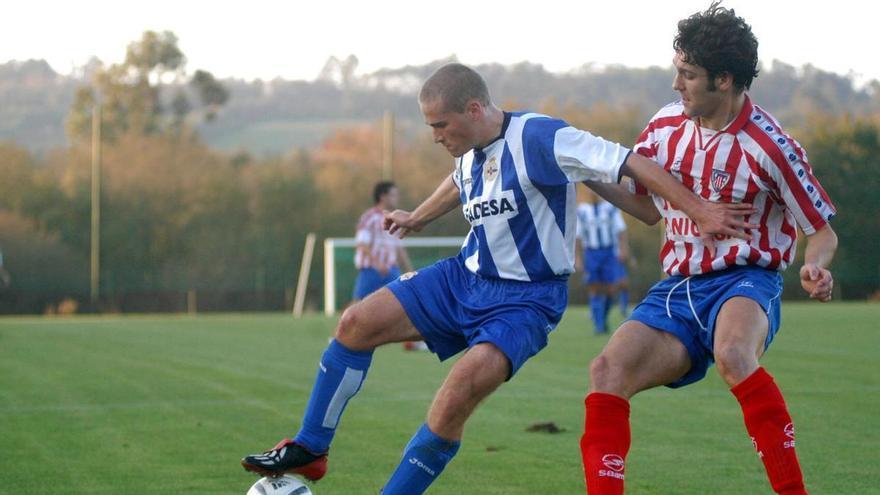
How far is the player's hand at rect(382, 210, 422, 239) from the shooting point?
6125mm

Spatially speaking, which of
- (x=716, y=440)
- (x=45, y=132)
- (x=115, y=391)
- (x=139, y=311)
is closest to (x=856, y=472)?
(x=716, y=440)

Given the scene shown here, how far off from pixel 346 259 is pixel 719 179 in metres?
29.4

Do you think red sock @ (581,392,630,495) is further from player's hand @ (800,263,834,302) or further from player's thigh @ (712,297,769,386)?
player's hand @ (800,263,834,302)

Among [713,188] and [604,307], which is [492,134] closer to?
[713,188]

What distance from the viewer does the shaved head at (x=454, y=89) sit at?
212 inches

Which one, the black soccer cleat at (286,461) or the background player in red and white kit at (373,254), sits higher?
the black soccer cleat at (286,461)

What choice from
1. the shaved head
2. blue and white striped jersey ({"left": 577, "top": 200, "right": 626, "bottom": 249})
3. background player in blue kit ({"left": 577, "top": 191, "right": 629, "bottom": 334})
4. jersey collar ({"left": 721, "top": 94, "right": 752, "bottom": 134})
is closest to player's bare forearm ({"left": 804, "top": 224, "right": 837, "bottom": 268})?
jersey collar ({"left": 721, "top": 94, "right": 752, "bottom": 134})

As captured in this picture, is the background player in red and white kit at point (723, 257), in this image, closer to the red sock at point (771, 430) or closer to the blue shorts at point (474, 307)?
the red sock at point (771, 430)

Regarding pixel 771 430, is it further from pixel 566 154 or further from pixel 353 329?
pixel 353 329

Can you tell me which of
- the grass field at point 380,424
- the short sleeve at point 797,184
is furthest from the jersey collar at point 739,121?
the grass field at point 380,424

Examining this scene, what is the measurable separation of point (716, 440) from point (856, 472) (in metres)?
1.27

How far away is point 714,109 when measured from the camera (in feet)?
17.0

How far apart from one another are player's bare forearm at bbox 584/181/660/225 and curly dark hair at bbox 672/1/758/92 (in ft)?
1.95

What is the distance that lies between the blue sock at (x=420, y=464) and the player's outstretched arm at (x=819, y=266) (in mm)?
1473
